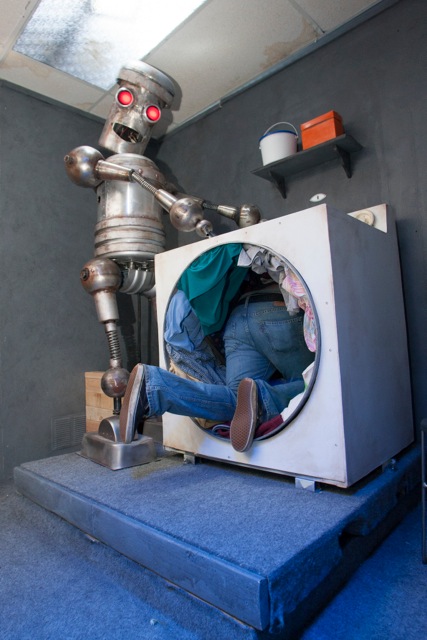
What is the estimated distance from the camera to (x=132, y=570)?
118 centimetres

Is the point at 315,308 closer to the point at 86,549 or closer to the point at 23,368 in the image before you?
the point at 86,549

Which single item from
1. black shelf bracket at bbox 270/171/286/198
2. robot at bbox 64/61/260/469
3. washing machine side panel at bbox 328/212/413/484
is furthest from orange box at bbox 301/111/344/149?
washing machine side panel at bbox 328/212/413/484

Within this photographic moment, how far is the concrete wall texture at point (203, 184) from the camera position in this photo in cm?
190

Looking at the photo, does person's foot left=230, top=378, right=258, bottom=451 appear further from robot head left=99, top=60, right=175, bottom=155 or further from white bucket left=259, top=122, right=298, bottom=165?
robot head left=99, top=60, right=175, bottom=155

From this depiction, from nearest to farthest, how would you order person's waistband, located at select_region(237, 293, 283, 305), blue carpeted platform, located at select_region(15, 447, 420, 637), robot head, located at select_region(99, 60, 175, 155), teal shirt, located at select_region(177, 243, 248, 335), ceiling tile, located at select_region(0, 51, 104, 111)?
1. blue carpeted platform, located at select_region(15, 447, 420, 637)
2. teal shirt, located at select_region(177, 243, 248, 335)
3. person's waistband, located at select_region(237, 293, 283, 305)
4. robot head, located at select_region(99, 60, 175, 155)
5. ceiling tile, located at select_region(0, 51, 104, 111)

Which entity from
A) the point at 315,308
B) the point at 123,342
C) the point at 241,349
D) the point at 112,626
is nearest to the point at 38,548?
the point at 112,626

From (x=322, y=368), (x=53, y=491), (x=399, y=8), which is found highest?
(x=399, y=8)

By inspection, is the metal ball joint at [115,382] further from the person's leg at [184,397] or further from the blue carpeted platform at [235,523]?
the person's leg at [184,397]

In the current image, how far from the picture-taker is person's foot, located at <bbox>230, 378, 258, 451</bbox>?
138 centimetres

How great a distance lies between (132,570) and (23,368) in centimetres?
154

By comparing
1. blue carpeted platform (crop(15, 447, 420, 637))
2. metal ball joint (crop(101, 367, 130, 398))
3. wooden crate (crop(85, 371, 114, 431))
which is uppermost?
metal ball joint (crop(101, 367, 130, 398))

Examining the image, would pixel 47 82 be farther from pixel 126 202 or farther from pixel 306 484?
pixel 306 484

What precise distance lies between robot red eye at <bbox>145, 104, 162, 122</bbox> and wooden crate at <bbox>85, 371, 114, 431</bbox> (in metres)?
1.49

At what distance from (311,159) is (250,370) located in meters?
1.16
